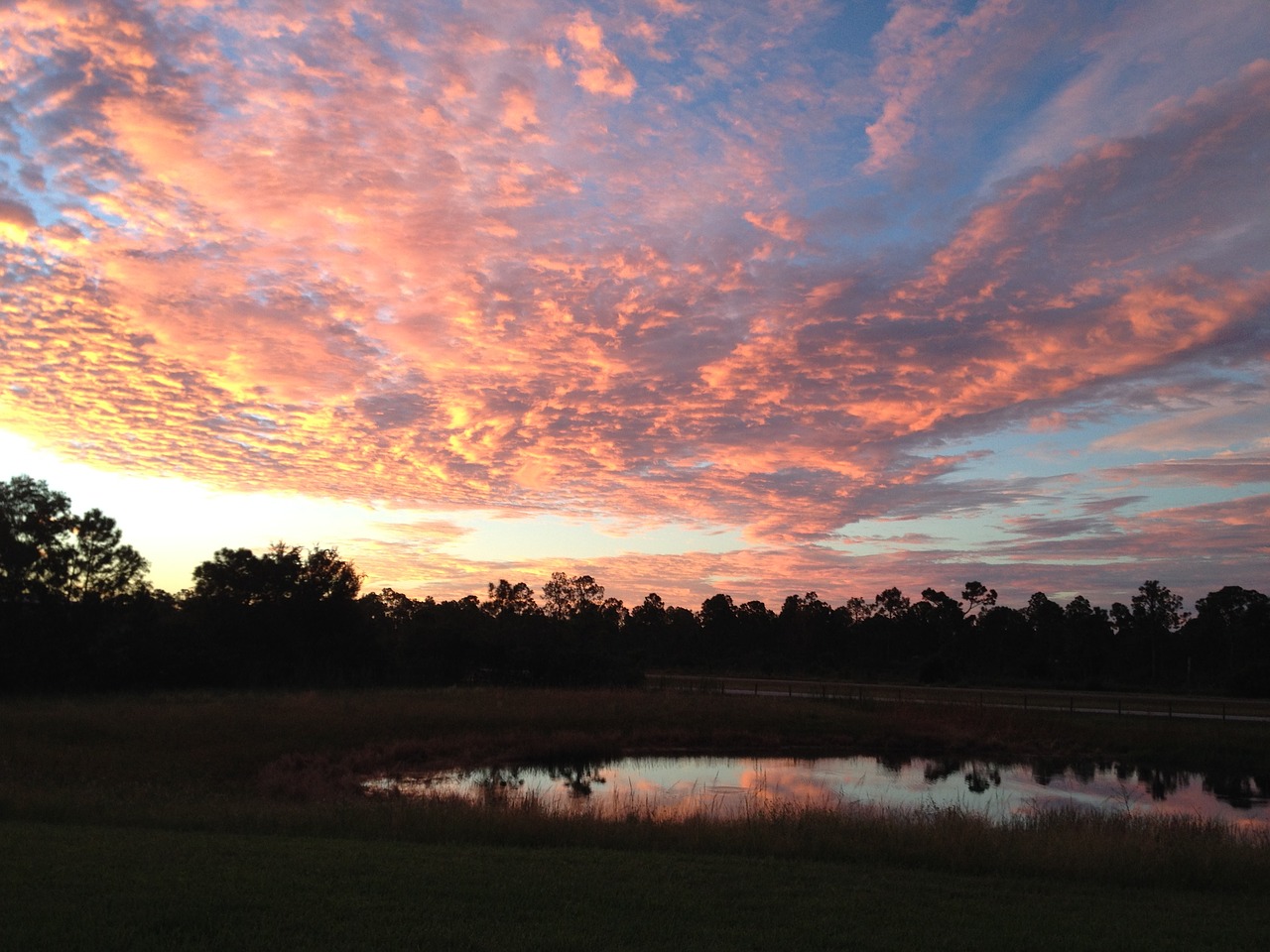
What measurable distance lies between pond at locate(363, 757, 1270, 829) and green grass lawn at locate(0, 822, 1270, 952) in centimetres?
868

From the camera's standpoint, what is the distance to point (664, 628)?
455 feet

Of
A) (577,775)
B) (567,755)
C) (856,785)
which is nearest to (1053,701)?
(856,785)

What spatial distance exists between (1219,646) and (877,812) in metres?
103

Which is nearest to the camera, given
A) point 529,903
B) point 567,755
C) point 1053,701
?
point 529,903

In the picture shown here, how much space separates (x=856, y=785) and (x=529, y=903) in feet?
71.4

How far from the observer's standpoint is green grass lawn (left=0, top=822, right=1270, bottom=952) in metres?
8.45

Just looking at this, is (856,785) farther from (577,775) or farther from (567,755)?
(567,755)

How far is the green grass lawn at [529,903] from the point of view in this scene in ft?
27.7

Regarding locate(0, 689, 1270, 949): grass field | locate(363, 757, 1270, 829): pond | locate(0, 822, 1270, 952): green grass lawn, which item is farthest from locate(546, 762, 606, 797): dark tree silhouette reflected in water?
locate(0, 822, 1270, 952): green grass lawn

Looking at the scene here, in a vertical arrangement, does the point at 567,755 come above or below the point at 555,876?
below

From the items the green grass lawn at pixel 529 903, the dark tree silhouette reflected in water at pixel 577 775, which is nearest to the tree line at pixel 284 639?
the dark tree silhouette reflected in water at pixel 577 775

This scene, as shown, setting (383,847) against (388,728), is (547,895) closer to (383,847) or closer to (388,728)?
(383,847)

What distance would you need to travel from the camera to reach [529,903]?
962 cm

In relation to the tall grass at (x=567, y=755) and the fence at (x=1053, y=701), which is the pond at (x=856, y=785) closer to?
the tall grass at (x=567, y=755)
